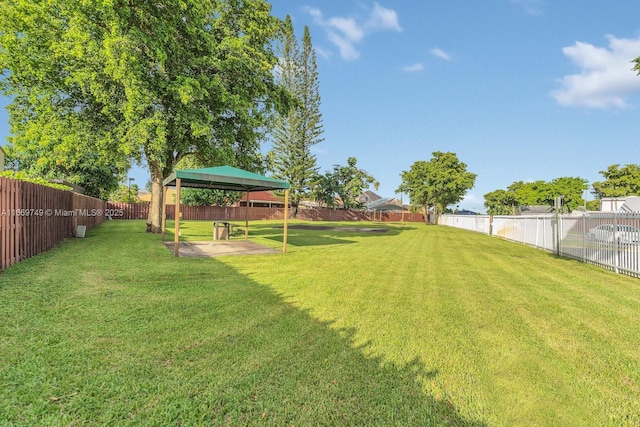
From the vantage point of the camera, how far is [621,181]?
141 feet

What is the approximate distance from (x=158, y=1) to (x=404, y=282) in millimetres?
12277

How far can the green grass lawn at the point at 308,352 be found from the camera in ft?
6.84

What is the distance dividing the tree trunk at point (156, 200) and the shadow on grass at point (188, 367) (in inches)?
385

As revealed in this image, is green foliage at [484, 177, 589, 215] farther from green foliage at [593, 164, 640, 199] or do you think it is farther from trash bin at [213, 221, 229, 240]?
trash bin at [213, 221, 229, 240]

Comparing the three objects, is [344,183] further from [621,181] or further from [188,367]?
[188,367]

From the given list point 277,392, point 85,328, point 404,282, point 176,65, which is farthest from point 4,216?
point 176,65

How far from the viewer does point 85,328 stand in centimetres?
324

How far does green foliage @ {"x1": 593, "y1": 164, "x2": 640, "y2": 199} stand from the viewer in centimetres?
4134

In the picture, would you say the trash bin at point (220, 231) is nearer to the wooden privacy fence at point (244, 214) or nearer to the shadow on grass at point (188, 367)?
the shadow on grass at point (188, 367)

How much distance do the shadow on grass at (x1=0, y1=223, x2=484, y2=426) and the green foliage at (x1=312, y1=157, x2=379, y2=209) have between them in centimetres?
3911

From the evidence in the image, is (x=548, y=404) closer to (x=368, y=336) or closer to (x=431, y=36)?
(x=368, y=336)

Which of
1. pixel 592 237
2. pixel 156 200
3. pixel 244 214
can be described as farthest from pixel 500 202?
pixel 156 200

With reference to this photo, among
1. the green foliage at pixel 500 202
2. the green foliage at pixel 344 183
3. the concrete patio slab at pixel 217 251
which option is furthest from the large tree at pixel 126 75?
the green foliage at pixel 500 202

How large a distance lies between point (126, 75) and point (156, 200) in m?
5.42
